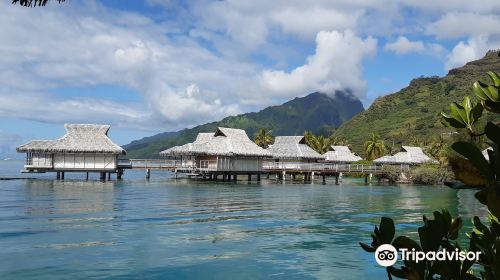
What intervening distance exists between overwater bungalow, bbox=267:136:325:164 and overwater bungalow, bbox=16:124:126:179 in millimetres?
20159

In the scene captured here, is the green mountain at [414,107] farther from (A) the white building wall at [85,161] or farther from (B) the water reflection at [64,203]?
(B) the water reflection at [64,203]

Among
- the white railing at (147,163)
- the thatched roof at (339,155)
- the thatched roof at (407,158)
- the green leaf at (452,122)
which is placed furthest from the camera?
the thatched roof at (339,155)

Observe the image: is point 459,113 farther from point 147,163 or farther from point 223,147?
point 147,163

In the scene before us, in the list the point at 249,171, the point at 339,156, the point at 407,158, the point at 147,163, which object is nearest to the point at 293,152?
the point at 249,171

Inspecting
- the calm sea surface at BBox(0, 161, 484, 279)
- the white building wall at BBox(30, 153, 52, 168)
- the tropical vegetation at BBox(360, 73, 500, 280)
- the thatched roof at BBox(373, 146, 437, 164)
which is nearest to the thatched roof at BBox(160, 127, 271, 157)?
the white building wall at BBox(30, 153, 52, 168)

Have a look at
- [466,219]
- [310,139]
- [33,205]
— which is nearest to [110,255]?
[33,205]

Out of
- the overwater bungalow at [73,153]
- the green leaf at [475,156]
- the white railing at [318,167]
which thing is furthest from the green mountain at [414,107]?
the green leaf at [475,156]

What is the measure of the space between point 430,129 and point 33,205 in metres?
86.5

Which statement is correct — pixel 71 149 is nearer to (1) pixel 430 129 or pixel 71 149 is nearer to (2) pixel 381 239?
(2) pixel 381 239

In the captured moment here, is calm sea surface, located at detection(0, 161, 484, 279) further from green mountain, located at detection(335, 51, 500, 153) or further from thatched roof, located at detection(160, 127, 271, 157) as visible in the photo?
green mountain, located at detection(335, 51, 500, 153)

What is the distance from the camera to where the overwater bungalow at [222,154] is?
47344 mm

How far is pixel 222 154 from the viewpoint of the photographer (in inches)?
1860

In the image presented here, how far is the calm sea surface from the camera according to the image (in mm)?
11344

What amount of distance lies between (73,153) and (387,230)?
4630cm
